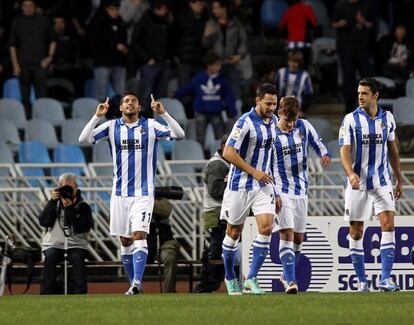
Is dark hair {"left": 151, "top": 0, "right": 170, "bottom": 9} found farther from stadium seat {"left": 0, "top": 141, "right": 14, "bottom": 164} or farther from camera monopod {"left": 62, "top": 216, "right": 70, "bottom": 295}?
camera monopod {"left": 62, "top": 216, "right": 70, "bottom": 295}

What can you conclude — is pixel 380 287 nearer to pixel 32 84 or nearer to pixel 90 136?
pixel 90 136

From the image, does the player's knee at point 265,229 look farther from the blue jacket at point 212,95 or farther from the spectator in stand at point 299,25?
the spectator in stand at point 299,25

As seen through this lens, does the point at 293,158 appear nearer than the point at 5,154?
Yes

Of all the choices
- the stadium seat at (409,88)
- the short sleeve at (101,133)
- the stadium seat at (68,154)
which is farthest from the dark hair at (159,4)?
the short sleeve at (101,133)

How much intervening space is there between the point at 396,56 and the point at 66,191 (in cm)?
948

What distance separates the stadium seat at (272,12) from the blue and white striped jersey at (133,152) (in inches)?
463

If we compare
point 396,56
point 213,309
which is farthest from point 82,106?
point 213,309

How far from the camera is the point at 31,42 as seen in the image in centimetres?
2800

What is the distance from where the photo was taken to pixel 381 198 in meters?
19.5

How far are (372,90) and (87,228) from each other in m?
4.10

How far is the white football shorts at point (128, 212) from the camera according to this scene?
1975 cm

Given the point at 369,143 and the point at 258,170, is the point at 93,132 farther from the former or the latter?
the point at 369,143

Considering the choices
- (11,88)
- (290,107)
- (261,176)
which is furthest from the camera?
(11,88)

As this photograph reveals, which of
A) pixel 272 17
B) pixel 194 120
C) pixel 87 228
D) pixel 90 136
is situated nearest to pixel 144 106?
pixel 194 120
